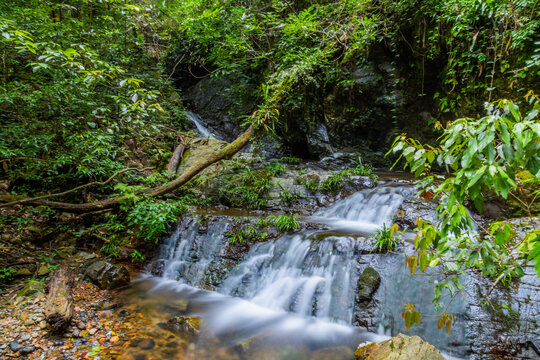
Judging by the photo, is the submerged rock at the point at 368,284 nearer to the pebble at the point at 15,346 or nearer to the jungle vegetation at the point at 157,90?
the jungle vegetation at the point at 157,90

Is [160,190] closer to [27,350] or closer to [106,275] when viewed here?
[106,275]

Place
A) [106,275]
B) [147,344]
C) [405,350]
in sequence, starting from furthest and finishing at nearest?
1. [106,275]
2. [147,344]
3. [405,350]

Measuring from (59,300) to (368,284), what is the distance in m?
4.26

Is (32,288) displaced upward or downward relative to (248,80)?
downward

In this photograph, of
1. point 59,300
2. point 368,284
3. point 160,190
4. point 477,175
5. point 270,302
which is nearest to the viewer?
point 477,175

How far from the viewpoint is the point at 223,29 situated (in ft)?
30.6

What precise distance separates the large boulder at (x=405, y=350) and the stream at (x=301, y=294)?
47 cm

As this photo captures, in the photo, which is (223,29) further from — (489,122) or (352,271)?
(489,122)

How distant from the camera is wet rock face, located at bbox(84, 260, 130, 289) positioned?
453 cm

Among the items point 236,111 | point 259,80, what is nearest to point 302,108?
point 259,80

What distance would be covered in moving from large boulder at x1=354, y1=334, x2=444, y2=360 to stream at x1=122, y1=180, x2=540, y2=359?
0.47 m

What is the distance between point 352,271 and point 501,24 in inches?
243

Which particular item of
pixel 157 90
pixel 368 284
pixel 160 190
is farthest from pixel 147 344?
pixel 157 90

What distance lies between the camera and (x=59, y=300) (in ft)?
11.3
